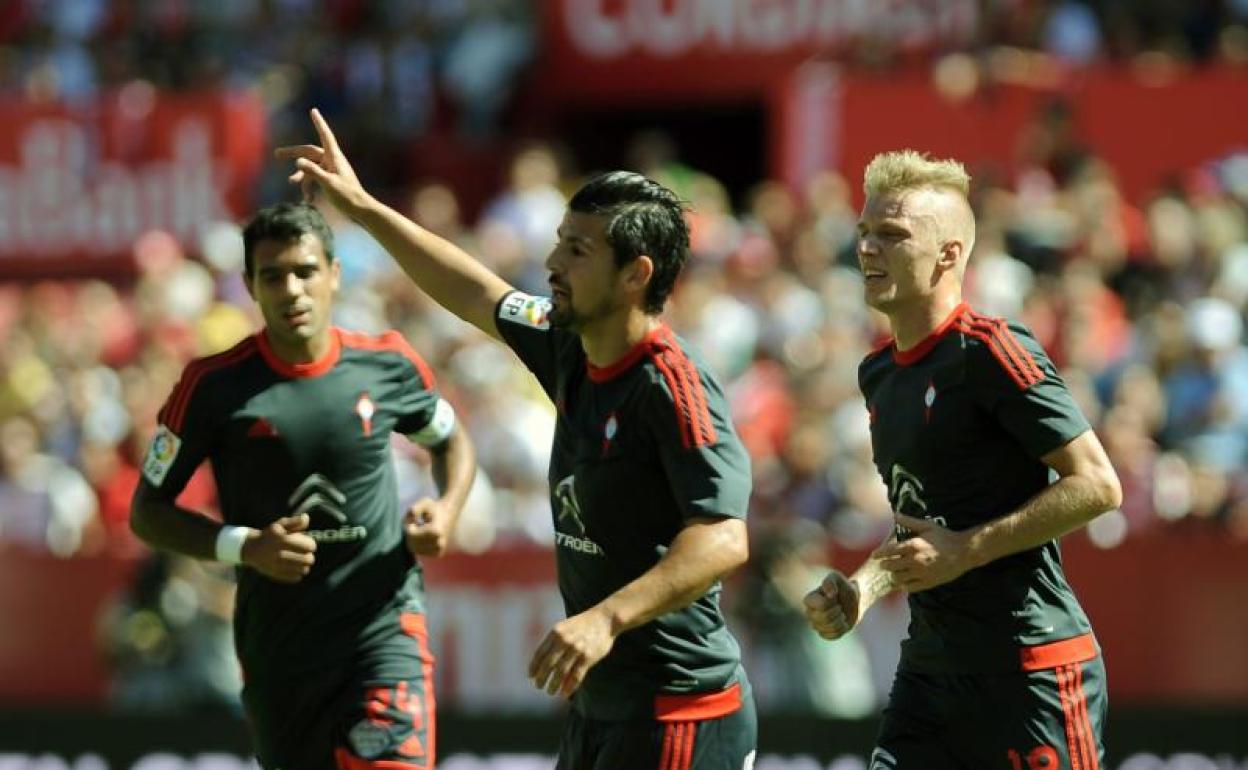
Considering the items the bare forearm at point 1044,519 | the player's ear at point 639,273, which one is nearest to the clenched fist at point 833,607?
the bare forearm at point 1044,519

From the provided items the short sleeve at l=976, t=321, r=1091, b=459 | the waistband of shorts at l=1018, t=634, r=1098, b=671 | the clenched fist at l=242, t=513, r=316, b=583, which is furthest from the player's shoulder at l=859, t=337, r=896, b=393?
the clenched fist at l=242, t=513, r=316, b=583

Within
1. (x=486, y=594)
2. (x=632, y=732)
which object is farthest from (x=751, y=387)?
(x=632, y=732)

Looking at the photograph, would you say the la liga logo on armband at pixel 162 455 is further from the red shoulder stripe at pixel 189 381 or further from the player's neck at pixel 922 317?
the player's neck at pixel 922 317

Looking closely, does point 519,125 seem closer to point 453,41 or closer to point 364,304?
point 453,41

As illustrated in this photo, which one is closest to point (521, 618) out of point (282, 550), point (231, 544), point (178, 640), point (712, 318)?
point (178, 640)

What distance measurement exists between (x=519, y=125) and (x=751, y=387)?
8.11m

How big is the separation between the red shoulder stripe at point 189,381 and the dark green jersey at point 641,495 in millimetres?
1852

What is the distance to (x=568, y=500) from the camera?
661 centimetres

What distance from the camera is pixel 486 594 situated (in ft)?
42.2

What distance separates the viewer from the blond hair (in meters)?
6.73

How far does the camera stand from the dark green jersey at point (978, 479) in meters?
6.55

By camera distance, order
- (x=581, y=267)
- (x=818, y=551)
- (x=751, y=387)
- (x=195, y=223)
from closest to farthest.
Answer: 1. (x=581, y=267)
2. (x=818, y=551)
3. (x=751, y=387)
4. (x=195, y=223)

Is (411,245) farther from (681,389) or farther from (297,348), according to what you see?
(681,389)

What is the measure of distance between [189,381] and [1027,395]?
3089 millimetres
